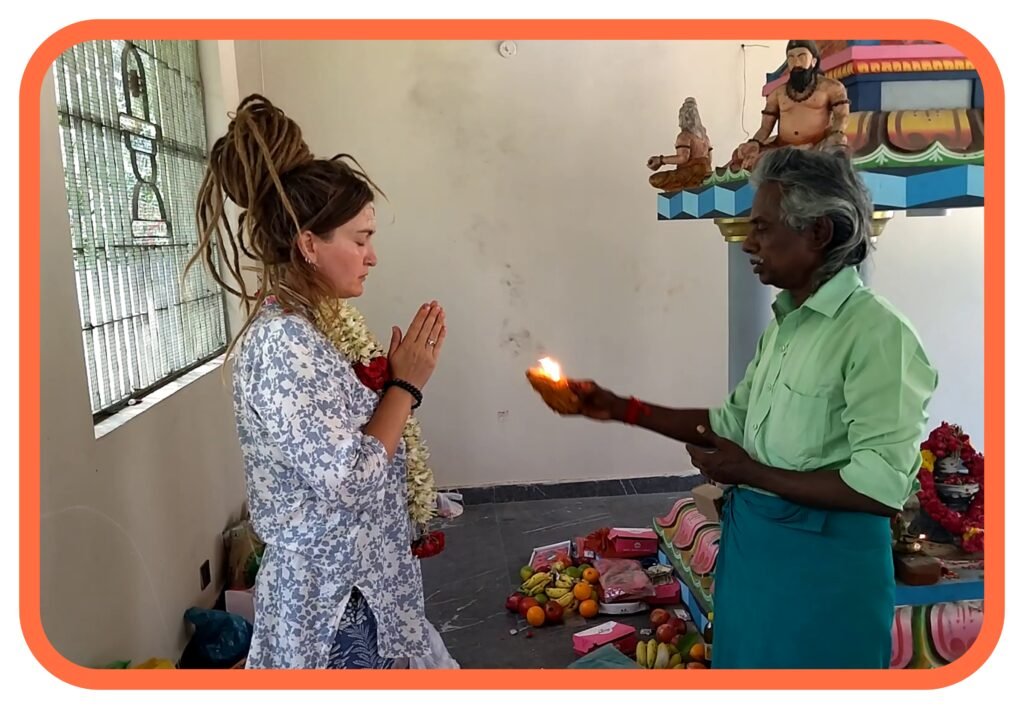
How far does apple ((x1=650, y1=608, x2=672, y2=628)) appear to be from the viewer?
2.82 metres

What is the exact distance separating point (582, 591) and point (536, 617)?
0.24 metres

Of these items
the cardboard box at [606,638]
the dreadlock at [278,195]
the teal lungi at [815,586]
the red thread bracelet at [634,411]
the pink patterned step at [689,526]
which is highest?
the dreadlock at [278,195]

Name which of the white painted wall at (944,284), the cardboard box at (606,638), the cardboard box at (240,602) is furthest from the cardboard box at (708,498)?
the white painted wall at (944,284)

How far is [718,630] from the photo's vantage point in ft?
5.48

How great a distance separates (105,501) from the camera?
74.9 inches

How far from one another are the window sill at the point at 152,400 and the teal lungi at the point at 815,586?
1.54m

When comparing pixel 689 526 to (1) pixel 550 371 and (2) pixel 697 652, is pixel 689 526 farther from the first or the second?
(1) pixel 550 371

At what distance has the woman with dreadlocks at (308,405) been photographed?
1.33 m

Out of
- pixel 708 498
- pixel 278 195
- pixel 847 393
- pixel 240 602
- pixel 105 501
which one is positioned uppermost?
pixel 278 195

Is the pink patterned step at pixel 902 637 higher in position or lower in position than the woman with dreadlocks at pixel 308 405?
lower

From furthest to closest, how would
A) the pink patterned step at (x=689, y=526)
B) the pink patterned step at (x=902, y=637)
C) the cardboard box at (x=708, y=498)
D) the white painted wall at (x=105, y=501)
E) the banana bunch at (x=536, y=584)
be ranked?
the banana bunch at (x=536, y=584) < the pink patterned step at (x=689, y=526) < the cardboard box at (x=708, y=498) < the pink patterned step at (x=902, y=637) < the white painted wall at (x=105, y=501)

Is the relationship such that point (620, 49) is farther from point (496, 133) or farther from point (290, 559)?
point (290, 559)

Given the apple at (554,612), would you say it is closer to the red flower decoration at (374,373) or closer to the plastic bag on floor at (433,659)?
the plastic bag on floor at (433,659)

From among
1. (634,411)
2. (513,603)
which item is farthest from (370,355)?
(513,603)
